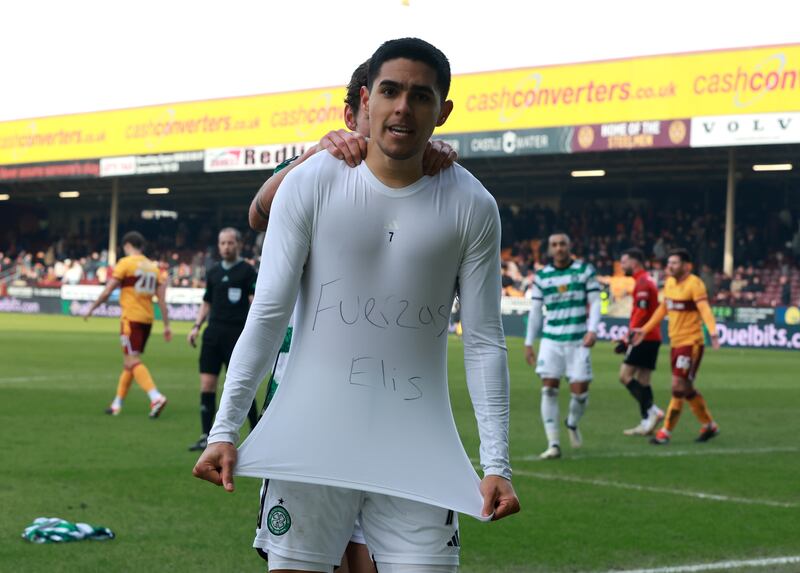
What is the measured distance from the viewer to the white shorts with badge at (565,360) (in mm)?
11992

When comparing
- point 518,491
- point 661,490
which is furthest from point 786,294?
point 518,491

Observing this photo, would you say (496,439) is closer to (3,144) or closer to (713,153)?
(713,153)

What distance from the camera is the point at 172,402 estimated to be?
1614 cm

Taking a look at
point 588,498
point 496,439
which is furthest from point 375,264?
point 588,498

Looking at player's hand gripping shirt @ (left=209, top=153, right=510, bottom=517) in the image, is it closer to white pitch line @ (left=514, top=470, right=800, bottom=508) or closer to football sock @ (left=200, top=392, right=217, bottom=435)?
white pitch line @ (left=514, top=470, right=800, bottom=508)

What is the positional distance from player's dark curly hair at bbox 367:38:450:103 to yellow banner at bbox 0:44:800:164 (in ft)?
Answer: 103

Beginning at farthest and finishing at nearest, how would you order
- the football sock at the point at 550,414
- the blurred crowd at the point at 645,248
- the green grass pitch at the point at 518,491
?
1. the blurred crowd at the point at 645,248
2. the football sock at the point at 550,414
3. the green grass pitch at the point at 518,491

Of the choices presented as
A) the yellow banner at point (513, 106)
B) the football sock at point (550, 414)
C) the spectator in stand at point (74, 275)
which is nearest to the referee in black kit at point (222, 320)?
the football sock at point (550, 414)

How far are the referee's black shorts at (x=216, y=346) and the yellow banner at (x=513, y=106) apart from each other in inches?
975

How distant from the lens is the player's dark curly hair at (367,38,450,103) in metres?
3.46

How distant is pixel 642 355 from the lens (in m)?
14.2

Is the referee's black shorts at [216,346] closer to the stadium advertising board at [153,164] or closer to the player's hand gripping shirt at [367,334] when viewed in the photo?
the player's hand gripping shirt at [367,334]

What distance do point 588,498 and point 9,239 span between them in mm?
61354

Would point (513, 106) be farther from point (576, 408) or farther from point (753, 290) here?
point (576, 408)
